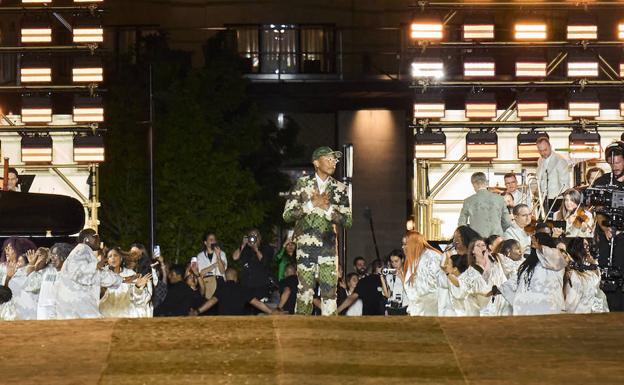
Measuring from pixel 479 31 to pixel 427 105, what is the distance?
5.46 feet

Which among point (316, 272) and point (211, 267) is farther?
point (211, 267)

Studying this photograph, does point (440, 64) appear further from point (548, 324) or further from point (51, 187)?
point (548, 324)

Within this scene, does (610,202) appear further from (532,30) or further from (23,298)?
(532,30)

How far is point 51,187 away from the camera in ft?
92.0

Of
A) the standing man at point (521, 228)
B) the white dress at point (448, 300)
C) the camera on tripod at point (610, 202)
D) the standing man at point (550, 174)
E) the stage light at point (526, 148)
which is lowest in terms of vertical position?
→ the white dress at point (448, 300)

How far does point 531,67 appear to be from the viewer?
88.7ft

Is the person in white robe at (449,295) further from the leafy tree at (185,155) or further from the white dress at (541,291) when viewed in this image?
the leafy tree at (185,155)

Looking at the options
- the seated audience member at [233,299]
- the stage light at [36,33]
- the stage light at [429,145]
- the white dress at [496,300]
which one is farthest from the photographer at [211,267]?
the white dress at [496,300]

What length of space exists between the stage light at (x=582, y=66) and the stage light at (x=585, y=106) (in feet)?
1.29

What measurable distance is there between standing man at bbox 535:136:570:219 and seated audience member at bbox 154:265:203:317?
18.6ft

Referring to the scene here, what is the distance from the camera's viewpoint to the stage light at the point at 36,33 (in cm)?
2739

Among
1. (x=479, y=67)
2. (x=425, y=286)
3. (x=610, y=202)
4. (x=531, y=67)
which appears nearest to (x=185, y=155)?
(x=479, y=67)

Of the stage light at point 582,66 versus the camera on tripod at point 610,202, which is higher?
the stage light at point 582,66

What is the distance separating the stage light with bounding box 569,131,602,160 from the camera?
85.7 feet
